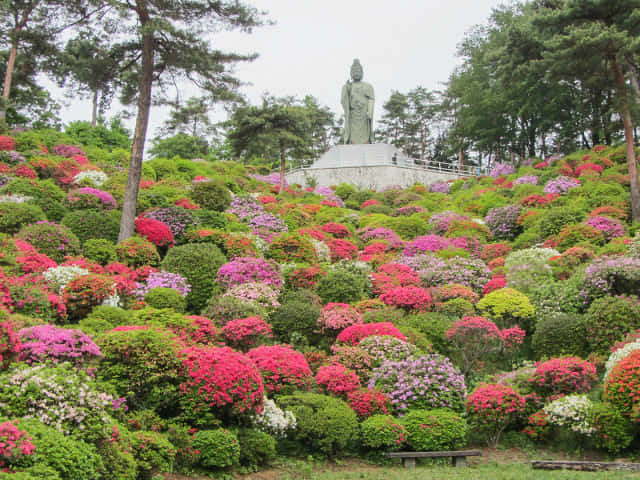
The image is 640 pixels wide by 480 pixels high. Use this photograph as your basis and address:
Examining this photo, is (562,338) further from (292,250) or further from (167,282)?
(167,282)

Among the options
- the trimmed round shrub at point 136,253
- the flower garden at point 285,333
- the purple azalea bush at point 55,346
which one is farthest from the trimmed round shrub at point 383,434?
the trimmed round shrub at point 136,253

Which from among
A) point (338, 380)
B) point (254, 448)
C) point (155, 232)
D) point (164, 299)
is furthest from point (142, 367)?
point (155, 232)

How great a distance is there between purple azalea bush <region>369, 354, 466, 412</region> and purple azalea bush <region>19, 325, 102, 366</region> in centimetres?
505

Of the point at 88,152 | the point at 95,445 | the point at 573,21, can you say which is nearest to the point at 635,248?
the point at 573,21

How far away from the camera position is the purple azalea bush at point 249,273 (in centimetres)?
1421

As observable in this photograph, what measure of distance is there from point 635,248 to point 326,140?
1874 inches

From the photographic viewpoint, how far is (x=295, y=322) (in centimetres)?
1272

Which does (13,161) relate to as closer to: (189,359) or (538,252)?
(189,359)

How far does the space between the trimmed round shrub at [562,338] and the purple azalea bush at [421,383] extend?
2.77m

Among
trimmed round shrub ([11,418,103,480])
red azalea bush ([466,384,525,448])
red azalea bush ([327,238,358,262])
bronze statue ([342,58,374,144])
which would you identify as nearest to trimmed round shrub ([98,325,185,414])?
trimmed round shrub ([11,418,103,480])

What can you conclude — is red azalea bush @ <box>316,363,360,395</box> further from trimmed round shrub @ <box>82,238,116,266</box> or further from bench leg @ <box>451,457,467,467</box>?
trimmed round shrub @ <box>82,238,116,266</box>

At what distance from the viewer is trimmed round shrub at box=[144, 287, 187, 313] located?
12.4m

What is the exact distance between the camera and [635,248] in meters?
15.0

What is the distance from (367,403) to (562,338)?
4.93m
